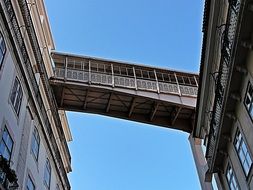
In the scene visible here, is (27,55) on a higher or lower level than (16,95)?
higher

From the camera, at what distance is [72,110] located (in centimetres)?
3169

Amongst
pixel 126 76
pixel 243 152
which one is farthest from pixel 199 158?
pixel 243 152

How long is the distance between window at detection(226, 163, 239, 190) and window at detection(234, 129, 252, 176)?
1596mm

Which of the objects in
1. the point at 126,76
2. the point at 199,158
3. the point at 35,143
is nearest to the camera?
the point at 35,143

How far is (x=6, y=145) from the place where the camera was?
56.6 ft

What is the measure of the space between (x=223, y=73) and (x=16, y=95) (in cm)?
957

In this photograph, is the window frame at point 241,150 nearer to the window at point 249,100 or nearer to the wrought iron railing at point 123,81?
the window at point 249,100

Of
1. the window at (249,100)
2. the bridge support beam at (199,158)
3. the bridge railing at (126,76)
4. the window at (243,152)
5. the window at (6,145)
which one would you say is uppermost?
the window at (249,100)

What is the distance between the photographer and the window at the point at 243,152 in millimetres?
15898

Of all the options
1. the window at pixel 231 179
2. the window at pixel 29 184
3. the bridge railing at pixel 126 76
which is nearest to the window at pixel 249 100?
the window at pixel 231 179

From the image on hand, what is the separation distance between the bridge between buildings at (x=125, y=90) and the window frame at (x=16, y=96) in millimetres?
9822


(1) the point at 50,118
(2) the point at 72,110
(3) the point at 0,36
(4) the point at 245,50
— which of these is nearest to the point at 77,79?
(2) the point at 72,110

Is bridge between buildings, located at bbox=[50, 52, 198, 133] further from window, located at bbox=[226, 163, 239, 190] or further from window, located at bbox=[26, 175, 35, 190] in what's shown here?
window, located at bbox=[226, 163, 239, 190]

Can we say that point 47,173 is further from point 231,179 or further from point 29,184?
point 231,179
